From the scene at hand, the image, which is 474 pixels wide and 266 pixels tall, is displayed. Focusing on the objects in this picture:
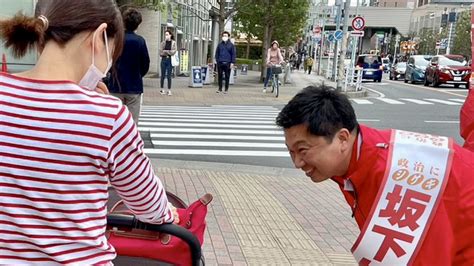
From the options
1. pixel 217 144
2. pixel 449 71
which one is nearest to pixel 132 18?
pixel 217 144

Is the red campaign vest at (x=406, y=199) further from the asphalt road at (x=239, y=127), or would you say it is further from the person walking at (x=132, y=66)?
the asphalt road at (x=239, y=127)

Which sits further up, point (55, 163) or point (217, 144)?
point (55, 163)

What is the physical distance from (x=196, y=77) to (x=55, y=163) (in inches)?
715

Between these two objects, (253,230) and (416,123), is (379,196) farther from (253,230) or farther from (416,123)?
(416,123)

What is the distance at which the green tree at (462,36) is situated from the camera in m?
47.8

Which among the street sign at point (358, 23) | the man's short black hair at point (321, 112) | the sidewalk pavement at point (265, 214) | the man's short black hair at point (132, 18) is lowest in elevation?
the sidewalk pavement at point (265, 214)

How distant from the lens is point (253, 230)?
14.4 feet

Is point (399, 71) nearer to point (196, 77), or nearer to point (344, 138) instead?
point (196, 77)

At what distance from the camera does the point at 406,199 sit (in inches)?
63.5

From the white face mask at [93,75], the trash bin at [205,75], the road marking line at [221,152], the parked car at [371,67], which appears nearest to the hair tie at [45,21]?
the white face mask at [93,75]

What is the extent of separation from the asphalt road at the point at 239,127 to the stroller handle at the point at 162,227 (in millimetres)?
5768

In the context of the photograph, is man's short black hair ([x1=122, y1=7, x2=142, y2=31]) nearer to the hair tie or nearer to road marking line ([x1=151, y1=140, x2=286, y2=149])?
road marking line ([x1=151, y1=140, x2=286, y2=149])

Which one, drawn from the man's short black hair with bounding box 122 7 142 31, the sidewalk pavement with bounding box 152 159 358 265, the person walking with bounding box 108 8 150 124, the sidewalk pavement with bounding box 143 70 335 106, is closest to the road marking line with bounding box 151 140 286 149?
the sidewalk pavement with bounding box 152 159 358 265

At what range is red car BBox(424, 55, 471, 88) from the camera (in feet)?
84.1
